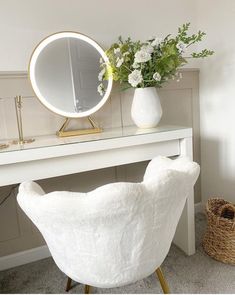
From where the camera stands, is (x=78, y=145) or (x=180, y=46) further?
(x=180, y=46)

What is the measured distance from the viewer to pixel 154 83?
132 cm

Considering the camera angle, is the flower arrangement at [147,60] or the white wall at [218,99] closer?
the flower arrangement at [147,60]

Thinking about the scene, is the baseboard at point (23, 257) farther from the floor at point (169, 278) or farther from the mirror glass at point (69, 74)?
the mirror glass at point (69, 74)

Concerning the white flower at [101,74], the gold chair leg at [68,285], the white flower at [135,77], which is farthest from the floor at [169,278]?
the white flower at [101,74]

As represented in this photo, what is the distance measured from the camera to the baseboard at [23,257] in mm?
1377

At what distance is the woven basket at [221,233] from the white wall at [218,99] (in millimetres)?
255

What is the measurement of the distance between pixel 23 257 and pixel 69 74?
107cm

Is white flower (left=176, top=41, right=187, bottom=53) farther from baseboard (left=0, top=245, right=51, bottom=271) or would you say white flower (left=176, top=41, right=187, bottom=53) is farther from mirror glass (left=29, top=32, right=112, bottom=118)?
baseboard (left=0, top=245, right=51, bottom=271)

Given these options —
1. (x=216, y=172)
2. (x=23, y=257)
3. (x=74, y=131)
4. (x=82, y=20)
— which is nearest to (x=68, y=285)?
(x=23, y=257)

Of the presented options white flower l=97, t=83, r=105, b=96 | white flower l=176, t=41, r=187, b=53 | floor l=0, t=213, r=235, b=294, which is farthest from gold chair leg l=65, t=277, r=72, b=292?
white flower l=176, t=41, r=187, b=53

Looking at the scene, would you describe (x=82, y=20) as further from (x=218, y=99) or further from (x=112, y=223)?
(x=112, y=223)

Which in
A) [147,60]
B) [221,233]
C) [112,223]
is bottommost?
[221,233]

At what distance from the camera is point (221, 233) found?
4.29 feet

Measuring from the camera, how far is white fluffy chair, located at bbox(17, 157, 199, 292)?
67cm
